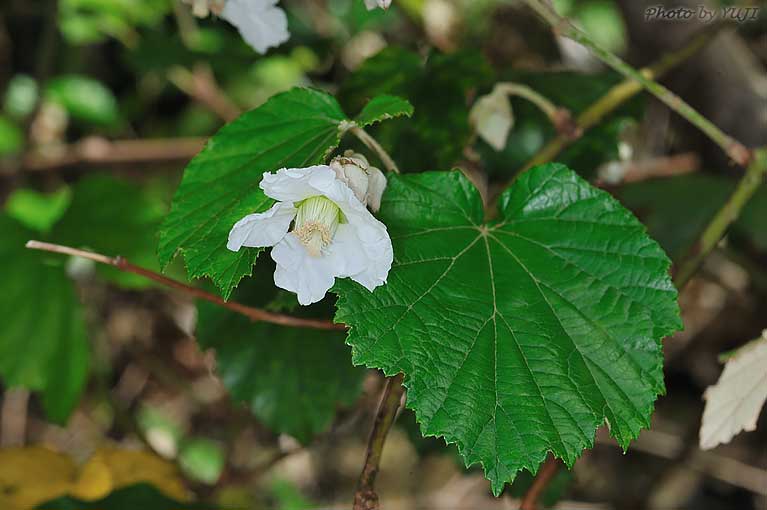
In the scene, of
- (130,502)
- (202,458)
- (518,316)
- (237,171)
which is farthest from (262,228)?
(202,458)

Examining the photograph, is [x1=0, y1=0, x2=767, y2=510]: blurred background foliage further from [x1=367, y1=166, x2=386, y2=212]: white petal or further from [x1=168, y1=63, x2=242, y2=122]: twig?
[x1=367, y1=166, x2=386, y2=212]: white petal

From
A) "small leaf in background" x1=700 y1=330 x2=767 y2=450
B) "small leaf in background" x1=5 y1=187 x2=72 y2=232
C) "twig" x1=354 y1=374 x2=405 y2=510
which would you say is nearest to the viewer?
"twig" x1=354 y1=374 x2=405 y2=510

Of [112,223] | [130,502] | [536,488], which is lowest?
[130,502]

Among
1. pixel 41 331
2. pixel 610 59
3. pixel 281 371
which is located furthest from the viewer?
pixel 41 331

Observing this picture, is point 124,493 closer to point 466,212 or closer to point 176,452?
point 466,212

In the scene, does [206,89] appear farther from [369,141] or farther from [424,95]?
[369,141]

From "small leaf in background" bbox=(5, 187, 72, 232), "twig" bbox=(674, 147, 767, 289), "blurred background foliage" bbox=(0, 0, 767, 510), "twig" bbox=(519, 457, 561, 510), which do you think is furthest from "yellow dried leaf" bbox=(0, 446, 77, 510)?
"twig" bbox=(674, 147, 767, 289)

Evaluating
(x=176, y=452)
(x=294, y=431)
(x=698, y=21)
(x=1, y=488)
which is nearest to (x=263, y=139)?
(x=294, y=431)
